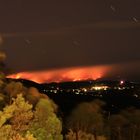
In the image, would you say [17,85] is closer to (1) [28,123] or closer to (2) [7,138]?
(1) [28,123]

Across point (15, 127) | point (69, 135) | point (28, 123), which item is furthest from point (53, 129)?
point (69, 135)

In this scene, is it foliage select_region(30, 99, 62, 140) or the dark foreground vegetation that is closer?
the dark foreground vegetation

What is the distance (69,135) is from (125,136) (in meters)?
16.1

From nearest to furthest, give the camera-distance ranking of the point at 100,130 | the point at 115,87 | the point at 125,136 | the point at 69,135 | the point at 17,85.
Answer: the point at 17,85 → the point at 69,135 → the point at 100,130 → the point at 125,136 → the point at 115,87

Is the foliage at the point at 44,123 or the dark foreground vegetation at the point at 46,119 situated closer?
the dark foreground vegetation at the point at 46,119

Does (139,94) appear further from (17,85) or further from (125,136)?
(17,85)

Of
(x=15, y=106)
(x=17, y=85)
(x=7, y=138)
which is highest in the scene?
(x=17, y=85)

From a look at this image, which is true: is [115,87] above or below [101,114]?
above

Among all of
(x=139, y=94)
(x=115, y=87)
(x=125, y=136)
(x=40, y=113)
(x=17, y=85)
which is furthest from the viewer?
(x=115, y=87)

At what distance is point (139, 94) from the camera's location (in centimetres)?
16150

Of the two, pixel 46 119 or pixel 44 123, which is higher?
pixel 46 119

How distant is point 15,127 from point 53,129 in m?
6.01

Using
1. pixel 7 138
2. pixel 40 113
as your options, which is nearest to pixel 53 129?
pixel 40 113

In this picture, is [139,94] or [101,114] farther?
[139,94]
